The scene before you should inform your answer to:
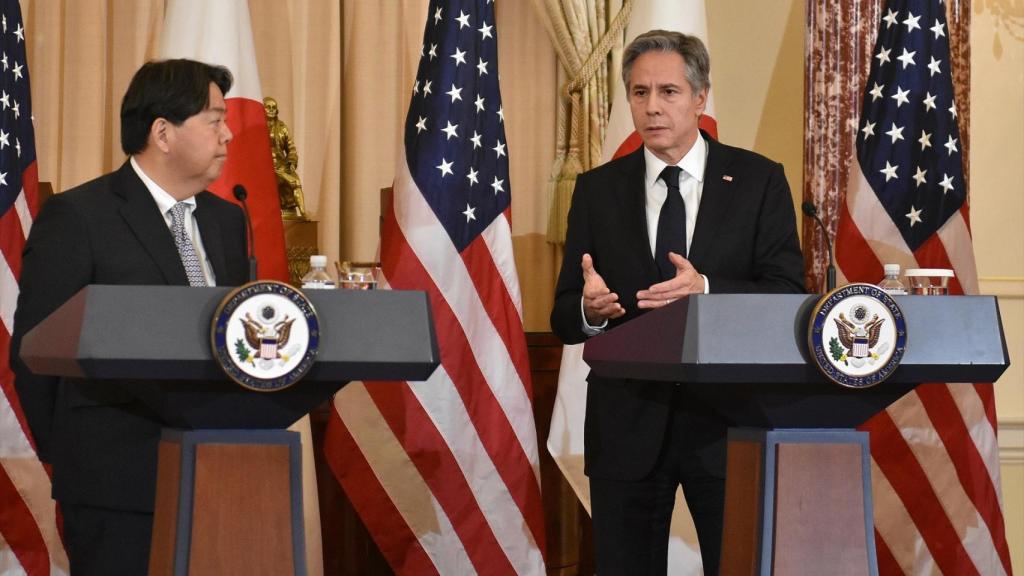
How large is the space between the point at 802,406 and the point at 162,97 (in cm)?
147

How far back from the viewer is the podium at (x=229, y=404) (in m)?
1.93

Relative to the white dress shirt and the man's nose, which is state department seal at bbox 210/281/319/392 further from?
the man's nose

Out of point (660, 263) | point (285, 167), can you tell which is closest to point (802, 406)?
point (660, 263)

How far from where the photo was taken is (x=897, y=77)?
160 inches

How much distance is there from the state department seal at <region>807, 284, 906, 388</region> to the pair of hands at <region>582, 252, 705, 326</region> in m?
0.40

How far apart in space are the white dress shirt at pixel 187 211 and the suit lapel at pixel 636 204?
95 centimetres

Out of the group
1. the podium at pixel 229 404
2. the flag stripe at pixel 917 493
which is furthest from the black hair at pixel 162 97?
the flag stripe at pixel 917 493

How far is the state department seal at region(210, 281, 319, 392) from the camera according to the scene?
1.92 m

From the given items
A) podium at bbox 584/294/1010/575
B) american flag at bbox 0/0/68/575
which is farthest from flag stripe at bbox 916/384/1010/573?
american flag at bbox 0/0/68/575

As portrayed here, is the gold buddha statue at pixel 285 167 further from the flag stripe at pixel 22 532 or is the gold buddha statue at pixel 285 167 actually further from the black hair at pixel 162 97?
the black hair at pixel 162 97

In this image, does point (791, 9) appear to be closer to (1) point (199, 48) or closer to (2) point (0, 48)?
(1) point (199, 48)

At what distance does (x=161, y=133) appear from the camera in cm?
253

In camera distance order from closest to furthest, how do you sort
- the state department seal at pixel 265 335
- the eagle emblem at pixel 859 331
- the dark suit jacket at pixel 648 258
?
1. the state department seal at pixel 265 335
2. the eagle emblem at pixel 859 331
3. the dark suit jacket at pixel 648 258

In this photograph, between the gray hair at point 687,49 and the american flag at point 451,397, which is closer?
the gray hair at point 687,49
